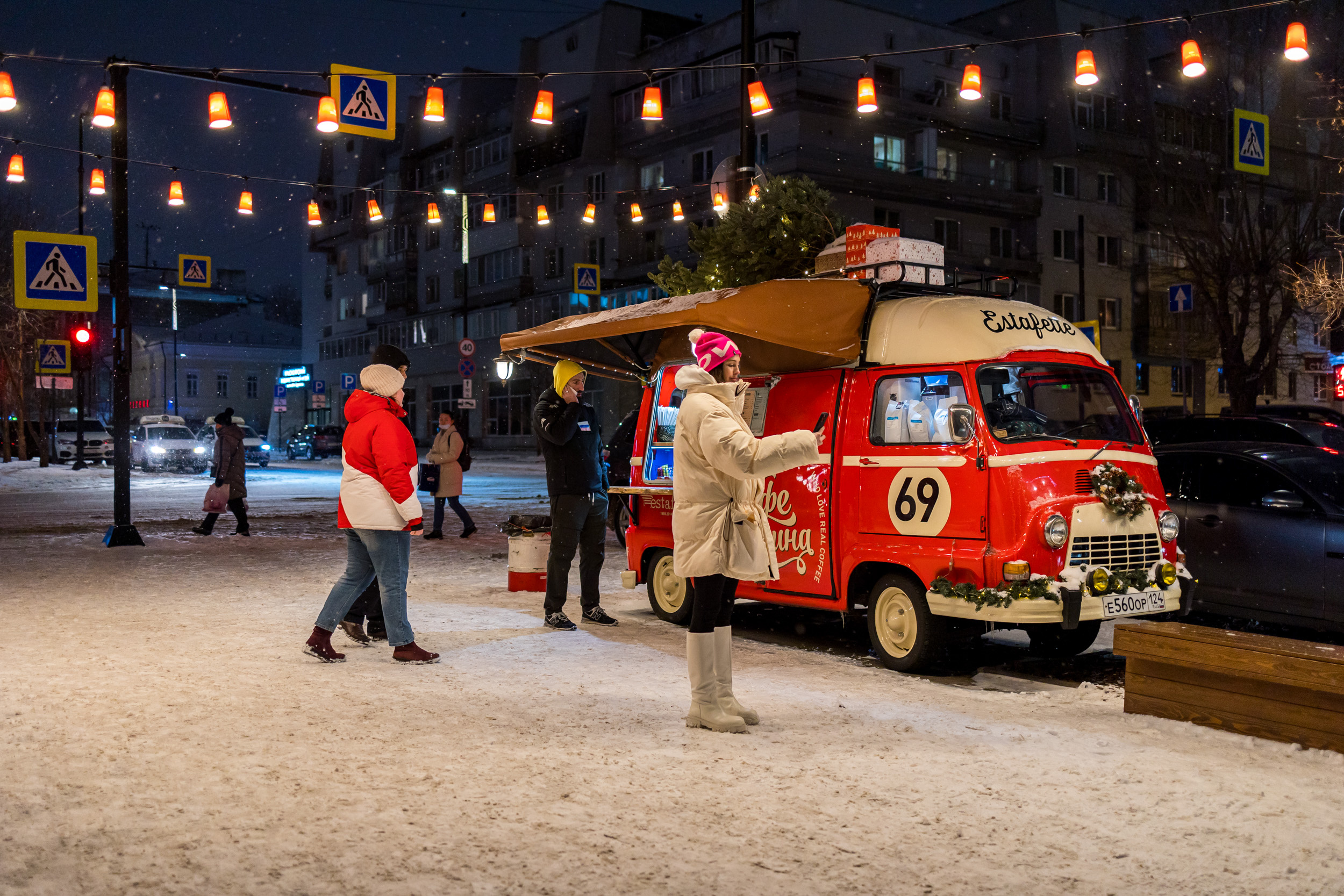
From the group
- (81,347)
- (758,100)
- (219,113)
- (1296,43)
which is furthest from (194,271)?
(1296,43)

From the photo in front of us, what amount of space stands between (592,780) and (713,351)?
2.18m

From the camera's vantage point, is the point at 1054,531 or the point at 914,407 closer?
the point at 1054,531

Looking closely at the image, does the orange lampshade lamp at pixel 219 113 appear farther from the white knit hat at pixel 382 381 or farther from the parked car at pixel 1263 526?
the parked car at pixel 1263 526

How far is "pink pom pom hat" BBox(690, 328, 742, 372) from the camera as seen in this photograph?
5762mm

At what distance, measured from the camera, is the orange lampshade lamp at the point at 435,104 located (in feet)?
56.0

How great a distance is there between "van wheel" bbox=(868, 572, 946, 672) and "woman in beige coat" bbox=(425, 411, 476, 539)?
9.51m

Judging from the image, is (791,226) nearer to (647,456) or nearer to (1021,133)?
(647,456)

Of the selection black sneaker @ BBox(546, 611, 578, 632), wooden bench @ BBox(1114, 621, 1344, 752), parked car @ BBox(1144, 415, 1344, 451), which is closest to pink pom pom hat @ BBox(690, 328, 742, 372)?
wooden bench @ BBox(1114, 621, 1344, 752)

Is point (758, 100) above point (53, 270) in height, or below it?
above

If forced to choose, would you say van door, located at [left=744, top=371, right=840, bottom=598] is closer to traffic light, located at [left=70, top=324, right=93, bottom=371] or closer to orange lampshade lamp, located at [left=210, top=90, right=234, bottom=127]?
orange lampshade lamp, located at [left=210, top=90, right=234, bottom=127]

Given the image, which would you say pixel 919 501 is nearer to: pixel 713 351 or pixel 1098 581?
pixel 1098 581

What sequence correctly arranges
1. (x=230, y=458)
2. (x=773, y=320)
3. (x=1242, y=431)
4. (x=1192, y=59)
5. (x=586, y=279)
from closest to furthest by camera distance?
1. (x=773, y=320)
2. (x=1242, y=431)
3. (x=1192, y=59)
4. (x=230, y=458)
5. (x=586, y=279)

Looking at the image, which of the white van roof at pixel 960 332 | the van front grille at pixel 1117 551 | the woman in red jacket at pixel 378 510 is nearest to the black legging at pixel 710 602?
the woman in red jacket at pixel 378 510

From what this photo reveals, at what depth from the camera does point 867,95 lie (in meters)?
16.2
